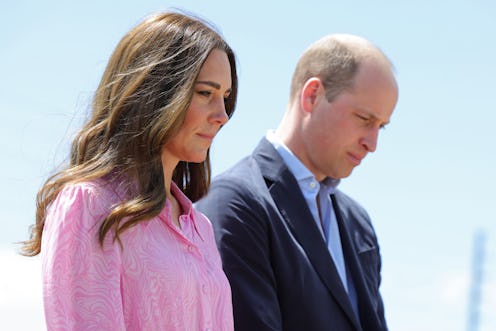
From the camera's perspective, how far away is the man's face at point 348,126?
4582mm

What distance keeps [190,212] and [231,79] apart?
499 mm

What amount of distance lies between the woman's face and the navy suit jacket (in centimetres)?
76

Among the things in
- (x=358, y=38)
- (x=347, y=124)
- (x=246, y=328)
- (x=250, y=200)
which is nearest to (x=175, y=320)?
(x=246, y=328)

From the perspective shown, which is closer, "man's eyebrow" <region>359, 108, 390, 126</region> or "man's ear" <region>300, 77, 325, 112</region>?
"man's eyebrow" <region>359, 108, 390, 126</region>

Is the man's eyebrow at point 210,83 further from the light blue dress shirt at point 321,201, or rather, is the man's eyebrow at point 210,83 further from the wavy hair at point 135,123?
the light blue dress shirt at point 321,201

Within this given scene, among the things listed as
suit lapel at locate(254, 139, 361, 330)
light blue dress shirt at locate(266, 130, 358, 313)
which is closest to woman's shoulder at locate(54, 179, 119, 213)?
suit lapel at locate(254, 139, 361, 330)

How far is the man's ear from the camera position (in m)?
4.69

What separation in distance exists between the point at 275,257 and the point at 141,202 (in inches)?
44.5

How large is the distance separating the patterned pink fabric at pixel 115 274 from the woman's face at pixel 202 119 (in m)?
0.21

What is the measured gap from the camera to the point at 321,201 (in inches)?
184

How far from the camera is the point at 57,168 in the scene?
3273 millimetres

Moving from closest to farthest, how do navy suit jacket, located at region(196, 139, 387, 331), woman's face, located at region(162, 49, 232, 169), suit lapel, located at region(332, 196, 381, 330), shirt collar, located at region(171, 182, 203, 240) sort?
woman's face, located at region(162, 49, 232, 169) < shirt collar, located at region(171, 182, 203, 240) < navy suit jacket, located at region(196, 139, 387, 331) < suit lapel, located at region(332, 196, 381, 330)

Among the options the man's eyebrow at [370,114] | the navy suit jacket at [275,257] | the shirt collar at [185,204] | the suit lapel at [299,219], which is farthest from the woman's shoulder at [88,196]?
the man's eyebrow at [370,114]

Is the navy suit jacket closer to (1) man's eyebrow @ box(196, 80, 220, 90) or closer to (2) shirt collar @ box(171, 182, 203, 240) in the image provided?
(2) shirt collar @ box(171, 182, 203, 240)
